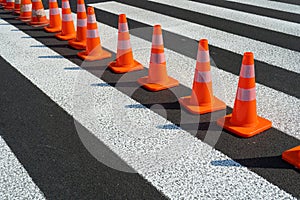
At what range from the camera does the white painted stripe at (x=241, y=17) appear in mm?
7754

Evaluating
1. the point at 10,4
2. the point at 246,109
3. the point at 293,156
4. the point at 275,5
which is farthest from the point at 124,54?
the point at 10,4

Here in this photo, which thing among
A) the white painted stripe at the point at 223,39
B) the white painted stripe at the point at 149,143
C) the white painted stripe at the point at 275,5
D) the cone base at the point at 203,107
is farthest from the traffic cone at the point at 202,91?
the white painted stripe at the point at 275,5

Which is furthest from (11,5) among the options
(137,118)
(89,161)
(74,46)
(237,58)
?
(89,161)

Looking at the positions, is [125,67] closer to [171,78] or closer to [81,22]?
[171,78]

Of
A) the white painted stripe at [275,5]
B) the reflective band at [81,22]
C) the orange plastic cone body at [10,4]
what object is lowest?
the orange plastic cone body at [10,4]

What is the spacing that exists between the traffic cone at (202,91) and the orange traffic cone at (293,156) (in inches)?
43.6

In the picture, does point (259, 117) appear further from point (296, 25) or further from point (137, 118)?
point (296, 25)

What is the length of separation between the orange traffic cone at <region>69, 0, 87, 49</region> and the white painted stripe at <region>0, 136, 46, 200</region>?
3.24 meters

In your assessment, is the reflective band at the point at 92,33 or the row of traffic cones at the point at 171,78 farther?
the reflective band at the point at 92,33

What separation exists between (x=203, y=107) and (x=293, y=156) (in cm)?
125

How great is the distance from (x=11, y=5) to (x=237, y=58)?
20.0 feet

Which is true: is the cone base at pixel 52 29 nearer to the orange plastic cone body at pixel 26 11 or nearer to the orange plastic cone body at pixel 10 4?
the orange plastic cone body at pixel 26 11

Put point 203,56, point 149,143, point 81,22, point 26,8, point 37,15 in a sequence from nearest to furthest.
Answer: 1. point 149,143
2. point 203,56
3. point 81,22
4. point 37,15
5. point 26,8

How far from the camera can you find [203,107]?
4625 mm
